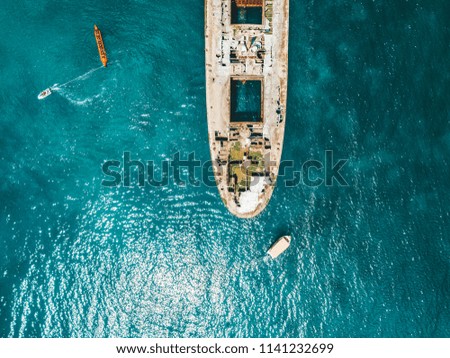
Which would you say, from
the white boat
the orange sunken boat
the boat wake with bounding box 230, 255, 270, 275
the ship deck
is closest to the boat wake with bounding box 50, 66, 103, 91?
the orange sunken boat

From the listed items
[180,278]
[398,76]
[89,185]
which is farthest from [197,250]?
[398,76]

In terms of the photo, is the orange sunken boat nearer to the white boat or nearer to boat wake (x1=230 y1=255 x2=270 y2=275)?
boat wake (x1=230 y1=255 x2=270 y2=275)

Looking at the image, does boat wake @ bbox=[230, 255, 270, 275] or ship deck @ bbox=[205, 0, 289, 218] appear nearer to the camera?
ship deck @ bbox=[205, 0, 289, 218]

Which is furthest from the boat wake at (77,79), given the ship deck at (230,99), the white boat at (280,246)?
the white boat at (280,246)

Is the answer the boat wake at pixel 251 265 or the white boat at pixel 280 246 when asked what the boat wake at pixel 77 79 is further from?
the white boat at pixel 280 246

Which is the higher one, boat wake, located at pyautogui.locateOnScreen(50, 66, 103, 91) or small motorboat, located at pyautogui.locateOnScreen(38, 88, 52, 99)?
boat wake, located at pyautogui.locateOnScreen(50, 66, 103, 91)

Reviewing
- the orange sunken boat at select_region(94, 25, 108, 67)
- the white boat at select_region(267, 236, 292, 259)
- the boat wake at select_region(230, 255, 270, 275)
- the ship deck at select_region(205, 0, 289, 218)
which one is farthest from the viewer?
the boat wake at select_region(230, 255, 270, 275)
